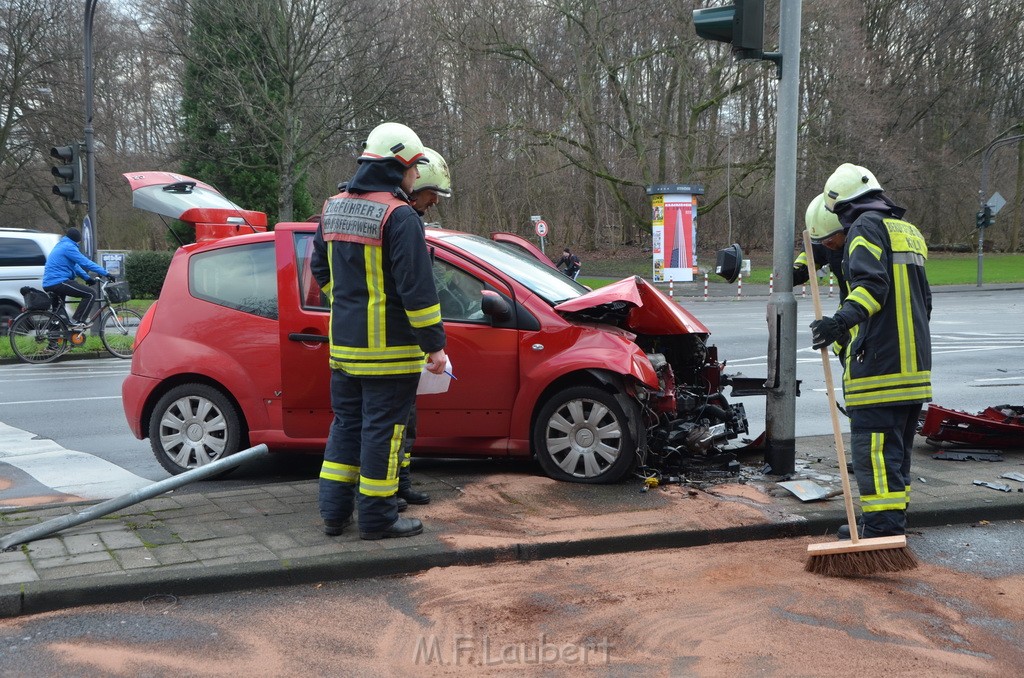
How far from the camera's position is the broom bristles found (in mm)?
4523

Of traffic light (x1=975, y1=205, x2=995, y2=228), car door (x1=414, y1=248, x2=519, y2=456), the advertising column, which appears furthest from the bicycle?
traffic light (x1=975, y1=205, x2=995, y2=228)

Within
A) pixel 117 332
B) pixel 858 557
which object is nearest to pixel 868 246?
pixel 858 557

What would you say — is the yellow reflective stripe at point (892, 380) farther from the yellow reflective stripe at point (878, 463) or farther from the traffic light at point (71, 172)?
the traffic light at point (71, 172)

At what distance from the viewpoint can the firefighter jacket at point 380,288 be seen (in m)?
4.63

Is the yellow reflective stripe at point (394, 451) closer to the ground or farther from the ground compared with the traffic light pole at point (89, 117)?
closer to the ground

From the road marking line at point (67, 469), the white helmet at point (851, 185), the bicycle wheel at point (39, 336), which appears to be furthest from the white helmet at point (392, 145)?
the bicycle wheel at point (39, 336)

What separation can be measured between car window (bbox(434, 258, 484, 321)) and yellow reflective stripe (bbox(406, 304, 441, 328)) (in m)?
1.53

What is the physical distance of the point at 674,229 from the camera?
1200 inches

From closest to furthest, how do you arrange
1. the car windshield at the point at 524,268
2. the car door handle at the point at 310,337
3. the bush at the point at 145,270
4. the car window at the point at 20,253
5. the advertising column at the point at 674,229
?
the car door handle at the point at 310,337 < the car windshield at the point at 524,268 < the car window at the point at 20,253 < the bush at the point at 145,270 < the advertising column at the point at 674,229

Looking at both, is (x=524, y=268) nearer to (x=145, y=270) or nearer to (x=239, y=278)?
(x=239, y=278)

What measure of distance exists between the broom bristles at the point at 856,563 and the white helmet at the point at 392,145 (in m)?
2.72

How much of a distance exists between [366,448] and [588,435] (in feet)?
5.34

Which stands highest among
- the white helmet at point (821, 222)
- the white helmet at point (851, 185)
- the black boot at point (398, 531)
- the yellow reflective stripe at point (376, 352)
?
the white helmet at point (851, 185)

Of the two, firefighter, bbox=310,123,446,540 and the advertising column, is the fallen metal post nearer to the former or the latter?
firefighter, bbox=310,123,446,540
